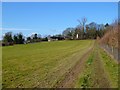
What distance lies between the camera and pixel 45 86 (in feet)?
35.5

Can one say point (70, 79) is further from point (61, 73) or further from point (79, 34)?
point (79, 34)

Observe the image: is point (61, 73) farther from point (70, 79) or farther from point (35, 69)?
point (35, 69)

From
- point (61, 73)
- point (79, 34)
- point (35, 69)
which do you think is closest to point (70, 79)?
point (61, 73)

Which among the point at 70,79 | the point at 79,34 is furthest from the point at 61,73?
the point at 79,34

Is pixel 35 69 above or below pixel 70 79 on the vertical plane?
below

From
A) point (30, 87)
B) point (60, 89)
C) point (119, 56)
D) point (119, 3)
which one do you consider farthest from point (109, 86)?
point (119, 3)

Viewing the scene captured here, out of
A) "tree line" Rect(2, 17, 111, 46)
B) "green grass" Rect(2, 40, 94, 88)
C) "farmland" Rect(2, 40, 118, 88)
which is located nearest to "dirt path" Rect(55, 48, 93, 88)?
"farmland" Rect(2, 40, 118, 88)

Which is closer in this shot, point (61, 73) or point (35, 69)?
point (61, 73)

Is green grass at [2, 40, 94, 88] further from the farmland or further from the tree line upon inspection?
the tree line

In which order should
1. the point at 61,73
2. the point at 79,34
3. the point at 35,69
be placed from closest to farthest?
the point at 61,73, the point at 35,69, the point at 79,34

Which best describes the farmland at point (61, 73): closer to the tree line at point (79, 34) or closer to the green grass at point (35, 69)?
the green grass at point (35, 69)

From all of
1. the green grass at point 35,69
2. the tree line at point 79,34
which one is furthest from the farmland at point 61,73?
the tree line at point 79,34

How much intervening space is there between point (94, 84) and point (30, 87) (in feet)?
9.31

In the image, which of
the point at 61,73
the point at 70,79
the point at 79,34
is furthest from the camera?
the point at 79,34
